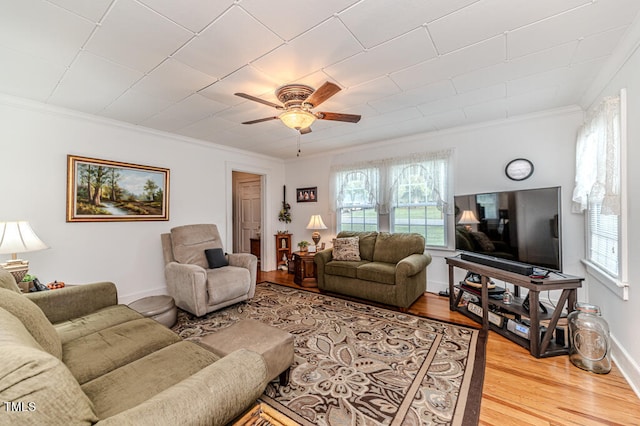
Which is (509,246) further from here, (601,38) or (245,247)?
(245,247)

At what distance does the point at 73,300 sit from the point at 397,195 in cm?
414

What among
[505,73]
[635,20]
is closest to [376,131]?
[505,73]

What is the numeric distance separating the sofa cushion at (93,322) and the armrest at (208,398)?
1377 mm

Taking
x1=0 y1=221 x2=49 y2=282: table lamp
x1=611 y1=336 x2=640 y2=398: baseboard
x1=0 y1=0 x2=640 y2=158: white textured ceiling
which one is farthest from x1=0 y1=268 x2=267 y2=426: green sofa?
x1=611 y1=336 x2=640 y2=398: baseboard

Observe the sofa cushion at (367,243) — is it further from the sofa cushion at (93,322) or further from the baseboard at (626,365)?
the sofa cushion at (93,322)

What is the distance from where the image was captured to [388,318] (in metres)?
3.00

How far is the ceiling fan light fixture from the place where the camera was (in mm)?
2301

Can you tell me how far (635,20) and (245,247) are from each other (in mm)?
6477

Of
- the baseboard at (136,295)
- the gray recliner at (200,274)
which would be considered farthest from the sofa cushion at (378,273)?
the baseboard at (136,295)

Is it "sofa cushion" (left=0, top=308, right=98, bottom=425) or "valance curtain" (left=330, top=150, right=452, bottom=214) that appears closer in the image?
"sofa cushion" (left=0, top=308, right=98, bottom=425)

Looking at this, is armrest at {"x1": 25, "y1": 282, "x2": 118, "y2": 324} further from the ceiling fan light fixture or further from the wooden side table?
the wooden side table

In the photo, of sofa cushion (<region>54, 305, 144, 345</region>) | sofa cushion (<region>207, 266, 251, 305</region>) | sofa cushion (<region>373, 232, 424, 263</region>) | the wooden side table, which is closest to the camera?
sofa cushion (<region>54, 305, 144, 345</region>)

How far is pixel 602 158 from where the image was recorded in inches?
87.0

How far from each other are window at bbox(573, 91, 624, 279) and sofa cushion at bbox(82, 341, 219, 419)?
3.18m
